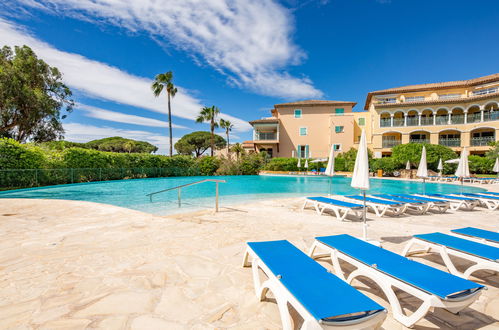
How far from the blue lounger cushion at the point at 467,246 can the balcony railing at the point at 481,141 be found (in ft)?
116

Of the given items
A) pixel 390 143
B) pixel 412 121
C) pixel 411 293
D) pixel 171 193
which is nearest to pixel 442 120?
pixel 412 121

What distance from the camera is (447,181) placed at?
852 inches

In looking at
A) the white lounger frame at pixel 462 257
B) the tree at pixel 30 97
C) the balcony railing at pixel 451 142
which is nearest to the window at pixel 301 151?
the balcony railing at pixel 451 142

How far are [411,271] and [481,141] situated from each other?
127ft

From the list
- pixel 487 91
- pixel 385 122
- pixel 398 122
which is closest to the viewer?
pixel 487 91

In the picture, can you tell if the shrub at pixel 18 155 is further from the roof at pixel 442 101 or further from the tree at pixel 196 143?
the tree at pixel 196 143

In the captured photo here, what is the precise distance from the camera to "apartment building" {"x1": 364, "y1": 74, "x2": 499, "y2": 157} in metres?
29.2

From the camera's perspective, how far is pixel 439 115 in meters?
32.8

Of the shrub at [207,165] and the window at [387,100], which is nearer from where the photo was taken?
the shrub at [207,165]

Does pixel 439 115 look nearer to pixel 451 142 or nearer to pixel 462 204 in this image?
pixel 451 142

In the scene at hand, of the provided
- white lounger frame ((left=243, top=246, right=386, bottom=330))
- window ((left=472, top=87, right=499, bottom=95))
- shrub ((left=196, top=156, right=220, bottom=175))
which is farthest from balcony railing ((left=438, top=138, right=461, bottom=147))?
white lounger frame ((left=243, top=246, right=386, bottom=330))

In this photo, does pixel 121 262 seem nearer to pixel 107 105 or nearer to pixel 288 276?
pixel 288 276

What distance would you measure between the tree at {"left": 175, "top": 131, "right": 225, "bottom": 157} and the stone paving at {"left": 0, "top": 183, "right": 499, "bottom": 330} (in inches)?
2088

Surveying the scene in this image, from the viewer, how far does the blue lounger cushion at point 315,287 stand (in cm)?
181
